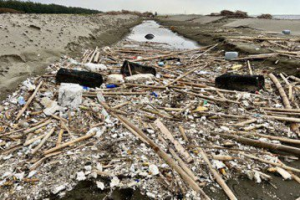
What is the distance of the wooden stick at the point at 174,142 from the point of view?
3506mm

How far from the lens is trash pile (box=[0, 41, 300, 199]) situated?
3127mm

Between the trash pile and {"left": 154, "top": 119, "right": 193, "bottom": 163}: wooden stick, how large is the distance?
2 centimetres

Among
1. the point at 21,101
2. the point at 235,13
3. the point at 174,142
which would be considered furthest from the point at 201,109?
the point at 235,13

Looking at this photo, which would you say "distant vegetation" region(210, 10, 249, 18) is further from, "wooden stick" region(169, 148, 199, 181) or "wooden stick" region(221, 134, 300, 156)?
"wooden stick" region(169, 148, 199, 181)

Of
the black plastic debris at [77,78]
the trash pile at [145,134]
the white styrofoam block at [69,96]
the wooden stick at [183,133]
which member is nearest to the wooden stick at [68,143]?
the trash pile at [145,134]

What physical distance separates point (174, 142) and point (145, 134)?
63cm

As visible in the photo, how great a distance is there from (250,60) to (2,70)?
10315 millimetres

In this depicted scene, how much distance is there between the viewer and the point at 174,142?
3.86 meters

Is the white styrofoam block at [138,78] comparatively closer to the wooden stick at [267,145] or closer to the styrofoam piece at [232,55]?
the wooden stick at [267,145]

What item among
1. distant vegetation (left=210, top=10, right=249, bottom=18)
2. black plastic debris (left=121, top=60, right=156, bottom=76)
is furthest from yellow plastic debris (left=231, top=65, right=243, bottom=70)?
distant vegetation (left=210, top=10, right=249, bottom=18)

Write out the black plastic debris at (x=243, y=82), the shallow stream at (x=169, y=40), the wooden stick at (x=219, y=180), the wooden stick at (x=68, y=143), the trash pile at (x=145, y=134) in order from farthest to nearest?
the shallow stream at (x=169, y=40) → the black plastic debris at (x=243, y=82) → the wooden stick at (x=68, y=143) → the trash pile at (x=145, y=134) → the wooden stick at (x=219, y=180)

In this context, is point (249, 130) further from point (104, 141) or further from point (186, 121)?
point (104, 141)

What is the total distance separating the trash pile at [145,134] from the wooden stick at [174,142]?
19 millimetres

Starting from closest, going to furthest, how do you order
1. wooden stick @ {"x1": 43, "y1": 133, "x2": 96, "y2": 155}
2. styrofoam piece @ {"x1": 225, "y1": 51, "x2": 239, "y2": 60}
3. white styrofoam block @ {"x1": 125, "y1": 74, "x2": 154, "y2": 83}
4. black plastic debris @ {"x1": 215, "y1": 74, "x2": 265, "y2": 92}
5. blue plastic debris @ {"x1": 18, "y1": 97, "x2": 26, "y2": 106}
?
1. wooden stick @ {"x1": 43, "y1": 133, "x2": 96, "y2": 155}
2. blue plastic debris @ {"x1": 18, "y1": 97, "x2": 26, "y2": 106}
3. black plastic debris @ {"x1": 215, "y1": 74, "x2": 265, "y2": 92}
4. white styrofoam block @ {"x1": 125, "y1": 74, "x2": 154, "y2": 83}
5. styrofoam piece @ {"x1": 225, "y1": 51, "x2": 239, "y2": 60}
